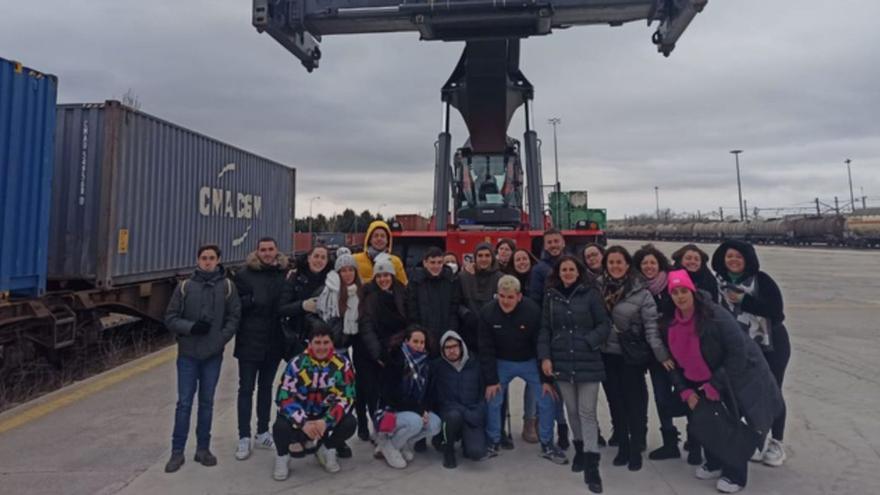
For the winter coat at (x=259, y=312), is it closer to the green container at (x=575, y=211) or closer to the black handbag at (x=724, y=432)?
the black handbag at (x=724, y=432)

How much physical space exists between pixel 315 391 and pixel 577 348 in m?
1.79

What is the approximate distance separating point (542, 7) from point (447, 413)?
377 centimetres

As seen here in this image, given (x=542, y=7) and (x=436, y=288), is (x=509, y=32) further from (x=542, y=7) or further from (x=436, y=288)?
(x=436, y=288)

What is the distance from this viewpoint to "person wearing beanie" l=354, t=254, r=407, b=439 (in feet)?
12.2

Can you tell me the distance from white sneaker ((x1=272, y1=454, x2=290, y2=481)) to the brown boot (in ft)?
5.87

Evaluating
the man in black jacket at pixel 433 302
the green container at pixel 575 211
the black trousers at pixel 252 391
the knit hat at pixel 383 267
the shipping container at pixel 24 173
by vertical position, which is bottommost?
the black trousers at pixel 252 391

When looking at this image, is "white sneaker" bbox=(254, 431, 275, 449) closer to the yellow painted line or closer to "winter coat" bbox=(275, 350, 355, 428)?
"winter coat" bbox=(275, 350, 355, 428)

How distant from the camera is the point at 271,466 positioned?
3.53 metres

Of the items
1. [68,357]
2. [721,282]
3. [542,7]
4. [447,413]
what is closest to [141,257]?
[68,357]

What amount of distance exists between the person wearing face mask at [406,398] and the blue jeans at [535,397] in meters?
0.41

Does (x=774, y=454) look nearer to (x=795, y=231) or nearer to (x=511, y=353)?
(x=511, y=353)

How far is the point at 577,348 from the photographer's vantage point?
3.42 meters

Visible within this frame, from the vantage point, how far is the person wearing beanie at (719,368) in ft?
10.2

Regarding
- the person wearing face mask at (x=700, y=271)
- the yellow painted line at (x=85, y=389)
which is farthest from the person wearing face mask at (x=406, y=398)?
the yellow painted line at (x=85, y=389)
